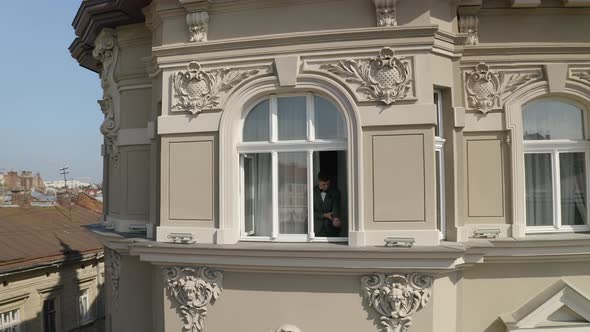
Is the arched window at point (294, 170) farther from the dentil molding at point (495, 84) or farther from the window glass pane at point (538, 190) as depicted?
the window glass pane at point (538, 190)

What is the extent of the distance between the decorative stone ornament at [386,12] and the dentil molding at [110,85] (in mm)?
5600

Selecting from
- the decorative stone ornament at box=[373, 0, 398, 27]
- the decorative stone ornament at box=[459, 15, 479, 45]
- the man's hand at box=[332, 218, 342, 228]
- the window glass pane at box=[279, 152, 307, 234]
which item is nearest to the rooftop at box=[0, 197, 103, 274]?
the window glass pane at box=[279, 152, 307, 234]

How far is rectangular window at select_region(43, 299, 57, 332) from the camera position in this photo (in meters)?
22.4

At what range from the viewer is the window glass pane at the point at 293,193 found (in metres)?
7.61

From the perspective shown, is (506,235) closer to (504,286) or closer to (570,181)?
(504,286)

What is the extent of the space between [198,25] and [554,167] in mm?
6182

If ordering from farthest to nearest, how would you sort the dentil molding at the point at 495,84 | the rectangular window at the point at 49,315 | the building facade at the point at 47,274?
the rectangular window at the point at 49,315, the building facade at the point at 47,274, the dentil molding at the point at 495,84

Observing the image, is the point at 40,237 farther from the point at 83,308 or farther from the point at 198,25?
the point at 198,25

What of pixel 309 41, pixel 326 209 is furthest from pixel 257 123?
pixel 326 209

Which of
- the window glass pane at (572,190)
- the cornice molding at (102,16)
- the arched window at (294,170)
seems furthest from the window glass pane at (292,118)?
the window glass pane at (572,190)

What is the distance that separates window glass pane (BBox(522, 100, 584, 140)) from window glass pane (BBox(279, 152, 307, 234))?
12.7 feet

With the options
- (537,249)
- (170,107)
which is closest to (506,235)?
(537,249)

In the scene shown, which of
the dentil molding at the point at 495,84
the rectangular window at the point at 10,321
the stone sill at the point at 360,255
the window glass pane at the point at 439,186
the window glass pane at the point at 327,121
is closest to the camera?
the stone sill at the point at 360,255

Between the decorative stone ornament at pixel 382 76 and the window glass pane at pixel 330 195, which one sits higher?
the decorative stone ornament at pixel 382 76
